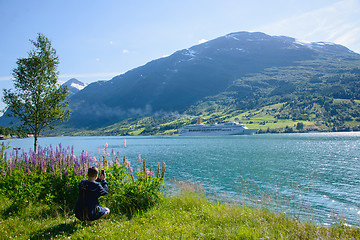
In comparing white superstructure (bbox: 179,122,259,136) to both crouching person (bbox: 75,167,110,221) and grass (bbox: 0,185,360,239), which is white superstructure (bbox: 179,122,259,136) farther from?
crouching person (bbox: 75,167,110,221)

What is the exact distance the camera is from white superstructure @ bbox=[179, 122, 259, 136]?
176913 millimetres

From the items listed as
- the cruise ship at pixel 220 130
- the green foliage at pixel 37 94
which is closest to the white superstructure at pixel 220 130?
the cruise ship at pixel 220 130

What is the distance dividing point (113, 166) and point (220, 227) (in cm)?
470

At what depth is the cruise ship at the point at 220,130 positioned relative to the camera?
177m

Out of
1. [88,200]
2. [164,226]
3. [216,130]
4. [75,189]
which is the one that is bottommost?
[216,130]

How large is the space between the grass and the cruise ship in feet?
568

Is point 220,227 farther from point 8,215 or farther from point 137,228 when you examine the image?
point 8,215

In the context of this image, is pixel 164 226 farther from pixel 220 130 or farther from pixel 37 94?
pixel 220 130

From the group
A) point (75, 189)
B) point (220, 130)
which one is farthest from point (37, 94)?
point (220, 130)

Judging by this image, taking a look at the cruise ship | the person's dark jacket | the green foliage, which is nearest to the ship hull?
the cruise ship

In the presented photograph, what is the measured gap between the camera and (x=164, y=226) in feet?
22.5

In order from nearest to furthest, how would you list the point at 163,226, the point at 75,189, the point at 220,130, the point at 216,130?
the point at 163,226 < the point at 75,189 < the point at 220,130 < the point at 216,130

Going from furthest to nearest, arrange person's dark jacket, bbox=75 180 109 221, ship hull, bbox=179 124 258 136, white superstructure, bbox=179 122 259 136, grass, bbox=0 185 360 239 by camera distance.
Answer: white superstructure, bbox=179 122 259 136, ship hull, bbox=179 124 258 136, person's dark jacket, bbox=75 180 109 221, grass, bbox=0 185 360 239

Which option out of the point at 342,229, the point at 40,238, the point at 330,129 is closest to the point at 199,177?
the point at 342,229
